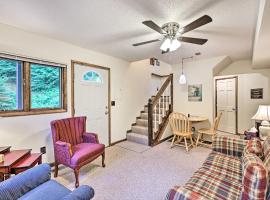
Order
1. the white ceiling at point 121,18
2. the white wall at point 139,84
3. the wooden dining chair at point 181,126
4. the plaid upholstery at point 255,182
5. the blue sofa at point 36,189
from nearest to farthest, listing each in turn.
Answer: the plaid upholstery at point 255,182, the blue sofa at point 36,189, the white ceiling at point 121,18, the wooden dining chair at point 181,126, the white wall at point 139,84

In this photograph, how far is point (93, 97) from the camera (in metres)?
3.59

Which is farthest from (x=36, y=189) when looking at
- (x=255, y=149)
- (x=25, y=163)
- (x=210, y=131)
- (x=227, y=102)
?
(x=227, y=102)

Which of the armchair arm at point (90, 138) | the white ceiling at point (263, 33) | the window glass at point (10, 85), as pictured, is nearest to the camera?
the white ceiling at point (263, 33)

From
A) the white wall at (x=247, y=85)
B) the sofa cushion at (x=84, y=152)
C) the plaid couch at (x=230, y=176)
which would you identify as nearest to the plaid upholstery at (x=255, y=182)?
the plaid couch at (x=230, y=176)

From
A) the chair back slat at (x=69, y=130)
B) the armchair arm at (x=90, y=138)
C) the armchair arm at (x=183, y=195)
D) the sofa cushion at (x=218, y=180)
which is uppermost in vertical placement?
the chair back slat at (x=69, y=130)

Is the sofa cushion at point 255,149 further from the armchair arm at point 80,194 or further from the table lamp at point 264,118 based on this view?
the armchair arm at point 80,194

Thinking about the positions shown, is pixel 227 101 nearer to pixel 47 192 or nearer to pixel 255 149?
pixel 255 149

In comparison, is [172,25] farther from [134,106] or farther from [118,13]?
[134,106]

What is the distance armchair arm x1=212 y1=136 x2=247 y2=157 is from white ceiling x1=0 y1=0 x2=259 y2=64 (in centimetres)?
170

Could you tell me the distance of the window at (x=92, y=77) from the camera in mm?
3450

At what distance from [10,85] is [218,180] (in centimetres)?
315

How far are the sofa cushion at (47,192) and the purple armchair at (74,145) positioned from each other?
72 centimetres

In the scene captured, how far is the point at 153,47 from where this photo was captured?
3266 mm

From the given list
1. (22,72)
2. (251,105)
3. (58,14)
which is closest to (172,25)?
(58,14)
